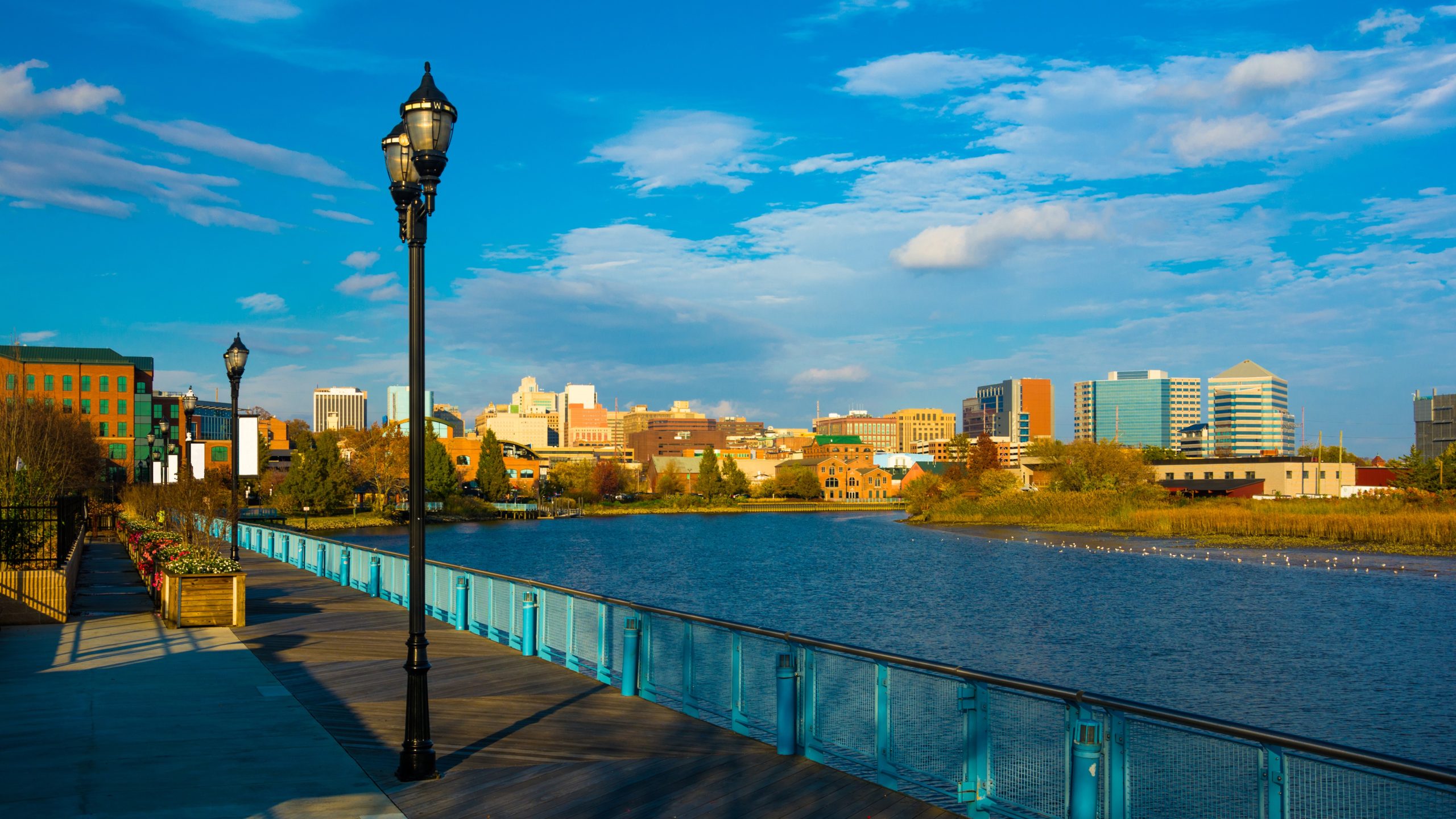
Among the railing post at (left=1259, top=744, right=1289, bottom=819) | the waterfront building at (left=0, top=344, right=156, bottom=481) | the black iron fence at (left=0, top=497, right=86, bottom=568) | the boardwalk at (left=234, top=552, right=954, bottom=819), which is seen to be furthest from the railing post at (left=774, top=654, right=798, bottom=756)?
the waterfront building at (left=0, top=344, right=156, bottom=481)

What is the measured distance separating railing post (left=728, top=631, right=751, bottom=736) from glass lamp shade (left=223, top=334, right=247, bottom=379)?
1650cm

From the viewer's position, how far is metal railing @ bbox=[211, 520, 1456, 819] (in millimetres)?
6199

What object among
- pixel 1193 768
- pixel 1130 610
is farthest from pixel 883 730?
pixel 1130 610

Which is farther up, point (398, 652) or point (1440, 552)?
point (398, 652)

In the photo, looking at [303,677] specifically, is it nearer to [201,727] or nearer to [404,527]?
[201,727]

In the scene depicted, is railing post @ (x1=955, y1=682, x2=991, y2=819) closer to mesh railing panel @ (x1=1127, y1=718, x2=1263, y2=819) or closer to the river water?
mesh railing panel @ (x1=1127, y1=718, x2=1263, y2=819)

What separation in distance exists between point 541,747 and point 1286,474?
108 meters

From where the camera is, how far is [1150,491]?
94750mm

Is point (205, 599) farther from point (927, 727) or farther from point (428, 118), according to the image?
point (927, 727)

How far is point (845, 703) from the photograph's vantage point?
914 centimetres

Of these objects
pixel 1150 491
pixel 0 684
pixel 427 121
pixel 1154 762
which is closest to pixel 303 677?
pixel 0 684

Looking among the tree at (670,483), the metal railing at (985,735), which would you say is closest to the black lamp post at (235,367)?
the metal railing at (985,735)

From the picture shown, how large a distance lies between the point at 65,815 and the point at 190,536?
1733cm

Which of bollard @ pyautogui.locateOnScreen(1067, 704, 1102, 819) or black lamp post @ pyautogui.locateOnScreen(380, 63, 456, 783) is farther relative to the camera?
black lamp post @ pyautogui.locateOnScreen(380, 63, 456, 783)
